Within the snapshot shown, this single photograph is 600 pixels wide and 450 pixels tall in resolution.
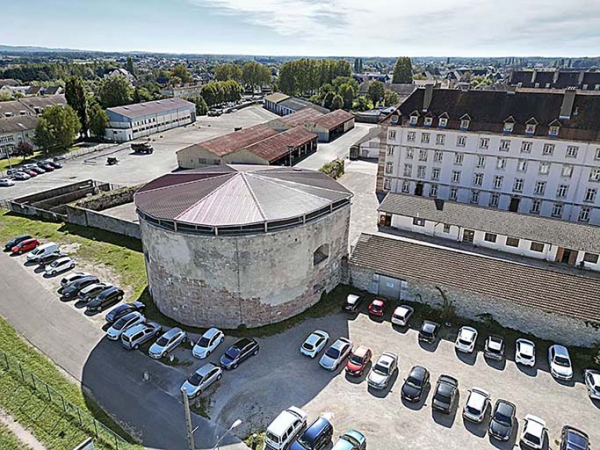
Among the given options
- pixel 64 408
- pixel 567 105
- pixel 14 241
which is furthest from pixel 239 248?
pixel 567 105

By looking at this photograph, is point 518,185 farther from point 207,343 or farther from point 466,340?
point 207,343

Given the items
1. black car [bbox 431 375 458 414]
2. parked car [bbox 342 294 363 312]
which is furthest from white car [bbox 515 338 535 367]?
parked car [bbox 342 294 363 312]

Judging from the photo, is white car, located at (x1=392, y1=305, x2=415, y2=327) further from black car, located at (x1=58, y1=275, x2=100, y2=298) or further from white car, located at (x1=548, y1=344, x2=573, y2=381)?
black car, located at (x1=58, y1=275, x2=100, y2=298)

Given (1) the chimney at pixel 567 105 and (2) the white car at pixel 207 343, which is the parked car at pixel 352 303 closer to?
(2) the white car at pixel 207 343

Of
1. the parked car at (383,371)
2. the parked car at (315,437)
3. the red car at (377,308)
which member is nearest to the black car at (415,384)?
the parked car at (383,371)

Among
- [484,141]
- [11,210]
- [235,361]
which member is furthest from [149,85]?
[235,361]

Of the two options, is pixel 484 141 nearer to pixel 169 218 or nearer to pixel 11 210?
pixel 169 218
